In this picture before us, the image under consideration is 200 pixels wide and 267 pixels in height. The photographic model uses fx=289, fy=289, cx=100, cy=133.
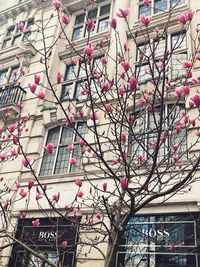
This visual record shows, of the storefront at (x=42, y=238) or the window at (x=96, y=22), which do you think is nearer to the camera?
the storefront at (x=42, y=238)

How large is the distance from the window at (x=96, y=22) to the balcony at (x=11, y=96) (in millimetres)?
4889

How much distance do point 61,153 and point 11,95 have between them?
4689 millimetres

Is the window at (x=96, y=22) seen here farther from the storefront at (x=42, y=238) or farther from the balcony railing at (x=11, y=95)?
the storefront at (x=42, y=238)

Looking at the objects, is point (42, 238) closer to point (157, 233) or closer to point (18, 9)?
point (157, 233)

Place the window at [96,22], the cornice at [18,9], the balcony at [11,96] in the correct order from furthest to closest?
1. the cornice at [18,9]
2. the window at [96,22]
3. the balcony at [11,96]

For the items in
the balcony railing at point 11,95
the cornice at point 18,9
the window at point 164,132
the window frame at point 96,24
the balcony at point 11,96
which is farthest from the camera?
the cornice at point 18,9

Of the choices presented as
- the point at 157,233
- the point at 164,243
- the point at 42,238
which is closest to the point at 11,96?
the point at 42,238

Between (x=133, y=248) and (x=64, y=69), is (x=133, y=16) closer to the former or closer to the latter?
(x=64, y=69)

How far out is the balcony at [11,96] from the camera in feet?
48.1

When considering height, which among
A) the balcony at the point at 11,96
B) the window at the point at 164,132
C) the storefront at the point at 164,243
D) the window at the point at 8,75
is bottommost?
the storefront at the point at 164,243

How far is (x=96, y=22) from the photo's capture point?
17.3 meters

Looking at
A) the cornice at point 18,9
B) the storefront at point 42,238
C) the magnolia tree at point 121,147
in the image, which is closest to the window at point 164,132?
the magnolia tree at point 121,147

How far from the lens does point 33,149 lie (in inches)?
513

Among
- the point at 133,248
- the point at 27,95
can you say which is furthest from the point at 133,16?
the point at 133,248
